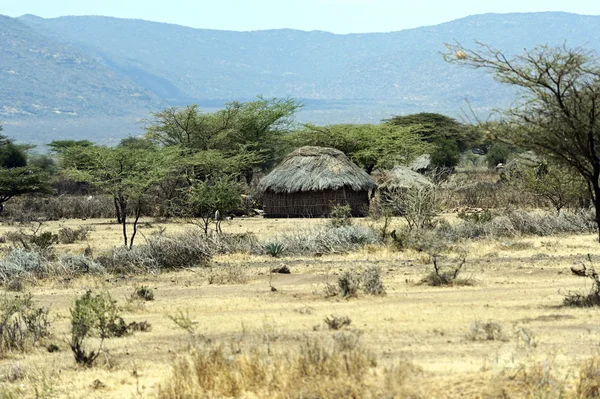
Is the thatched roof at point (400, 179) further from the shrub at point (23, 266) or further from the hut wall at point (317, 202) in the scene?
the shrub at point (23, 266)

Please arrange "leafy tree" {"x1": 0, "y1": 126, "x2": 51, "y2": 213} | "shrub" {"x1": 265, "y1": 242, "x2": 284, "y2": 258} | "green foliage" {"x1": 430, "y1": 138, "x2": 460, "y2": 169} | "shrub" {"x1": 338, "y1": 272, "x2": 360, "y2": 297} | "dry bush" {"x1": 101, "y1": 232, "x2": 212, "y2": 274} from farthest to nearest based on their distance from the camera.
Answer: "green foliage" {"x1": 430, "y1": 138, "x2": 460, "y2": 169} → "leafy tree" {"x1": 0, "y1": 126, "x2": 51, "y2": 213} → "shrub" {"x1": 265, "y1": 242, "x2": 284, "y2": 258} → "dry bush" {"x1": 101, "y1": 232, "x2": 212, "y2": 274} → "shrub" {"x1": 338, "y1": 272, "x2": 360, "y2": 297}

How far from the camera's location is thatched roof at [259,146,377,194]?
29663 mm

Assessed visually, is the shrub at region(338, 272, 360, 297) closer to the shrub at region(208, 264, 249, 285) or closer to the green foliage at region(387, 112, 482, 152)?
the shrub at region(208, 264, 249, 285)

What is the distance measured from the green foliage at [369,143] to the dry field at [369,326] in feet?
63.6

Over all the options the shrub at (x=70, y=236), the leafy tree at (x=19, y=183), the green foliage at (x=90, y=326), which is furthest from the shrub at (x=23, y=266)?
the leafy tree at (x=19, y=183)

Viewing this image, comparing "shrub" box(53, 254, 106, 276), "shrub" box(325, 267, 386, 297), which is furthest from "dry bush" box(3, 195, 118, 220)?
"shrub" box(325, 267, 386, 297)

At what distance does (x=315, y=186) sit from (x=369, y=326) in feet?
63.0

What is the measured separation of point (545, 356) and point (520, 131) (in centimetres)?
414

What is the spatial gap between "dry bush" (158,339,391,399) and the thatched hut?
2119cm

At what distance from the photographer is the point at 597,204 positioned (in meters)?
11.8

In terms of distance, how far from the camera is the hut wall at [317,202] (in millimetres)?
29719

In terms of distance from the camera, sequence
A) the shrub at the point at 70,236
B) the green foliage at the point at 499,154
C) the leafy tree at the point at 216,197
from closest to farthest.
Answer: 1. the leafy tree at the point at 216,197
2. the shrub at the point at 70,236
3. the green foliage at the point at 499,154

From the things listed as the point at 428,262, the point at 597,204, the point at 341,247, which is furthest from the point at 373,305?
the point at 341,247

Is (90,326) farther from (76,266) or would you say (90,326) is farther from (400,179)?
(400,179)
